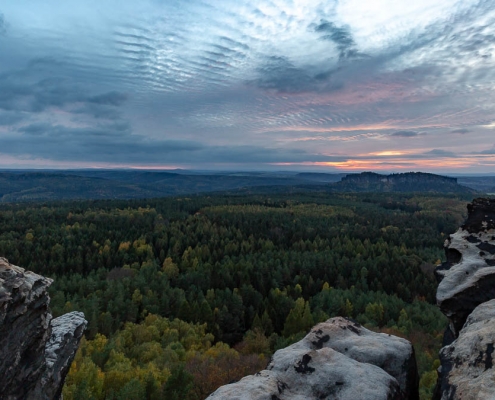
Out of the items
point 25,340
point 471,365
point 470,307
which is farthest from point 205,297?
point 471,365

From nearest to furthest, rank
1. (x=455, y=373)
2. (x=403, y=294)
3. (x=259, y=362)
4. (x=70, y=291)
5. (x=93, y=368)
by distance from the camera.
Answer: (x=455, y=373) → (x=93, y=368) → (x=259, y=362) → (x=70, y=291) → (x=403, y=294)

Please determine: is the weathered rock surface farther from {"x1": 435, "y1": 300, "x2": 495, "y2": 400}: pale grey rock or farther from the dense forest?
the dense forest

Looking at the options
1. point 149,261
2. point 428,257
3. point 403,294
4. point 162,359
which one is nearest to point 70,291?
point 149,261

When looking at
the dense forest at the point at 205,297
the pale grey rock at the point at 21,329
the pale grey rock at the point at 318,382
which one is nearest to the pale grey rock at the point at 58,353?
the pale grey rock at the point at 21,329

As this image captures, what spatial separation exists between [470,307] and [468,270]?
317 cm

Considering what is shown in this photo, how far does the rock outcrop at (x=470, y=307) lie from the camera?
45.3ft

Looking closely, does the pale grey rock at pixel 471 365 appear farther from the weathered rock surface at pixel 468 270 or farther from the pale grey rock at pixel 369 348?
the pale grey rock at pixel 369 348

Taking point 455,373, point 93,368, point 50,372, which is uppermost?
point 455,373

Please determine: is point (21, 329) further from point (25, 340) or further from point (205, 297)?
point (205, 297)

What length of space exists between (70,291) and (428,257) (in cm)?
14696

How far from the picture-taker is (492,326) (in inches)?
622

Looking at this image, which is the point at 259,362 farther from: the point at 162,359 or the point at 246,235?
the point at 246,235

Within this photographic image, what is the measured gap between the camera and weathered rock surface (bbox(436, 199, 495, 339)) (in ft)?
74.3

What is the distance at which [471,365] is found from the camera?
14516 millimetres
